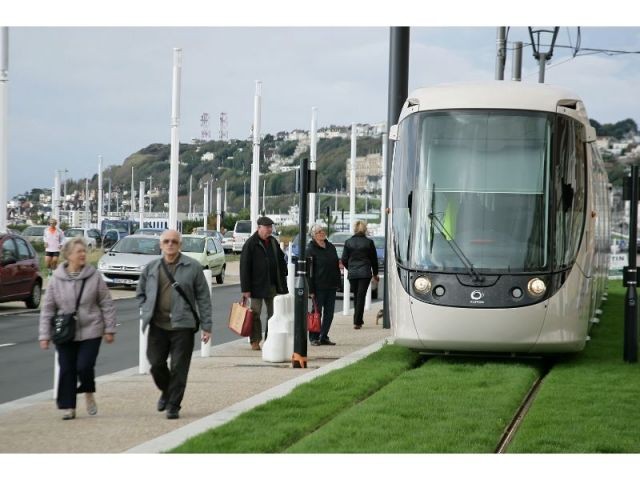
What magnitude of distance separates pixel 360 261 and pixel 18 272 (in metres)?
7.55

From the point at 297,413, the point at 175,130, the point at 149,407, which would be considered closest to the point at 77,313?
the point at 149,407

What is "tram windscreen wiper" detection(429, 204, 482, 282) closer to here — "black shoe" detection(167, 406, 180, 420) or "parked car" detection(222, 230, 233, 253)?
"black shoe" detection(167, 406, 180, 420)

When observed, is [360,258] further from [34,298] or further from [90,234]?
[90,234]

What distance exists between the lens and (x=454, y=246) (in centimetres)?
1605

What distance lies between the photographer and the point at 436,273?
1603cm

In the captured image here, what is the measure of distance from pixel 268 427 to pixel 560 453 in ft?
7.47

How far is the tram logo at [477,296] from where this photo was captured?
51.9ft

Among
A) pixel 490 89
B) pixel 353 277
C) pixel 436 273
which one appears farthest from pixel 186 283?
pixel 353 277

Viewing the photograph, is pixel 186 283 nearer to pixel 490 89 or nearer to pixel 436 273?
pixel 436 273

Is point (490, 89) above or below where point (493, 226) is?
above

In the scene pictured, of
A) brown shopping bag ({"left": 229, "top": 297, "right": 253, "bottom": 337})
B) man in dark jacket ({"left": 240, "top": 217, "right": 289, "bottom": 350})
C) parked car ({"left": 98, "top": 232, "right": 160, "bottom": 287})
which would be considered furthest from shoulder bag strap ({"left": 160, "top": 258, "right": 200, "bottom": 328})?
parked car ({"left": 98, "top": 232, "right": 160, "bottom": 287})

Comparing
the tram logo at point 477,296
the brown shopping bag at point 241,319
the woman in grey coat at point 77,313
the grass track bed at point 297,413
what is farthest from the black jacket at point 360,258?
the woman in grey coat at point 77,313

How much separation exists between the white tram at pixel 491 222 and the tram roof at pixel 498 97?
0.02 m

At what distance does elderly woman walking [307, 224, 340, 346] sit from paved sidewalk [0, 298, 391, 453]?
99 cm
